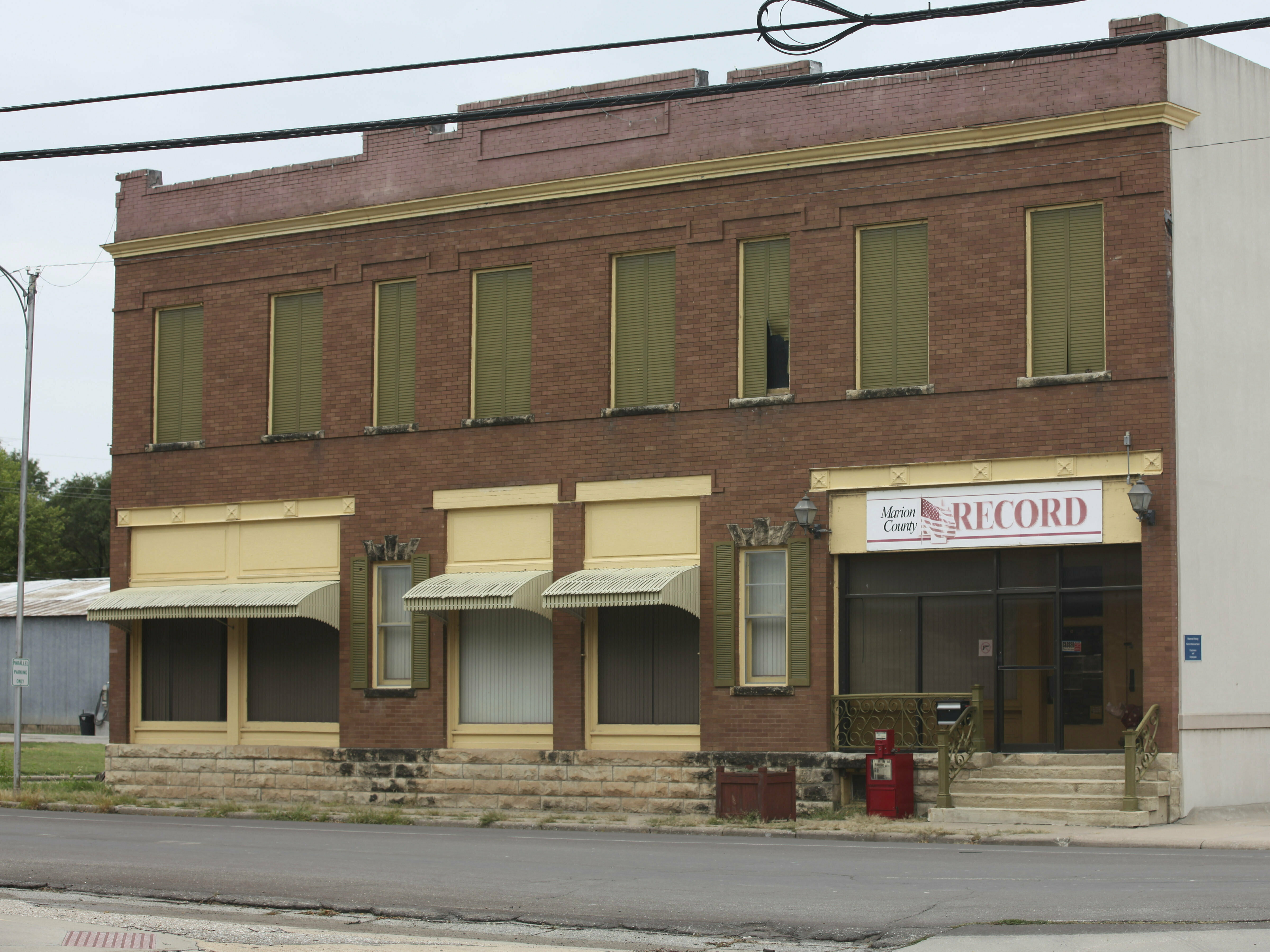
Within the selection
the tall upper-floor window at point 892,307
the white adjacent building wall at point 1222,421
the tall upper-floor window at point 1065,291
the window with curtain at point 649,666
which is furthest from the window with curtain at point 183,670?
the white adjacent building wall at point 1222,421

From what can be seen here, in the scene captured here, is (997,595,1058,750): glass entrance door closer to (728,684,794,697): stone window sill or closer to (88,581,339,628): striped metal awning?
(728,684,794,697): stone window sill

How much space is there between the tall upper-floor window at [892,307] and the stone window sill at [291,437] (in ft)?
29.3

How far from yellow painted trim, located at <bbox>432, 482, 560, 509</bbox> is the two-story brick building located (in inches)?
1.7

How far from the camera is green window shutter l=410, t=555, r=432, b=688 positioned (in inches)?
999

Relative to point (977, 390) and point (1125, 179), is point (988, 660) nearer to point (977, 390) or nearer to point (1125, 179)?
point (977, 390)

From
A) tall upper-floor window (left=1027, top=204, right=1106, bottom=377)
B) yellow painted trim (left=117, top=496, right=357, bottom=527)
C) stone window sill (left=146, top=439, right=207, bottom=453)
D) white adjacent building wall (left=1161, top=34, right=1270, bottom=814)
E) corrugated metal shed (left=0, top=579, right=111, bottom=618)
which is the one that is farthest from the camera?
corrugated metal shed (left=0, top=579, right=111, bottom=618)

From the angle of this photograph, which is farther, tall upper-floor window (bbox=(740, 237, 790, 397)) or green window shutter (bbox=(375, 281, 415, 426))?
green window shutter (bbox=(375, 281, 415, 426))

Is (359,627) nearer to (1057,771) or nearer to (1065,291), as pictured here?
(1057,771)

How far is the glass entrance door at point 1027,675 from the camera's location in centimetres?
2164

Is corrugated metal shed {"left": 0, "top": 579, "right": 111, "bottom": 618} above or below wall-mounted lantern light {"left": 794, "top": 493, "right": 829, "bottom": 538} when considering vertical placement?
below

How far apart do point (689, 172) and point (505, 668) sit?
7840mm

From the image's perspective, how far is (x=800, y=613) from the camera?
22.8 m

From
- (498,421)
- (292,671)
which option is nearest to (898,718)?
(498,421)

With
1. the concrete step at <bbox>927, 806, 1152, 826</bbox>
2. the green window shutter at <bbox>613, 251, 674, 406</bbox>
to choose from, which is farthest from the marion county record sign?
the green window shutter at <bbox>613, 251, 674, 406</bbox>
